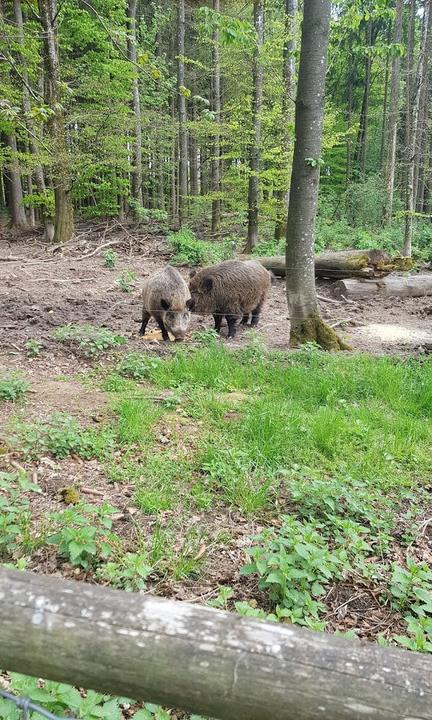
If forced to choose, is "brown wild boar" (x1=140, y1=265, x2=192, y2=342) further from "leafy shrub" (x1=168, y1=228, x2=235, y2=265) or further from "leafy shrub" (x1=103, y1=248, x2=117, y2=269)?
"leafy shrub" (x1=168, y1=228, x2=235, y2=265)

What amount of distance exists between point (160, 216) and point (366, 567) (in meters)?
17.4

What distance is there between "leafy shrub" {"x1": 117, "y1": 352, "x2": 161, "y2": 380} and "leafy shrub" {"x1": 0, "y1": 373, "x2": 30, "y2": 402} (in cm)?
125

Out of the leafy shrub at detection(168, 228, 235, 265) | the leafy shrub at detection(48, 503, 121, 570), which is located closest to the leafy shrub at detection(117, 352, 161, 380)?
the leafy shrub at detection(48, 503, 121, 570)

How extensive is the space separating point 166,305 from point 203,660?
23.3ft

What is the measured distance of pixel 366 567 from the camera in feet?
10.8

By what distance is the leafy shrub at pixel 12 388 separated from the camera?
204 inches

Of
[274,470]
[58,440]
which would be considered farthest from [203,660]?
[58,440]

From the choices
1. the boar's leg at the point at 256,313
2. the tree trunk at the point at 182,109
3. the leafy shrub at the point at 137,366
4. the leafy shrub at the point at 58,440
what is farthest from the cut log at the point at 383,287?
the tree trunk at the point at 182,109

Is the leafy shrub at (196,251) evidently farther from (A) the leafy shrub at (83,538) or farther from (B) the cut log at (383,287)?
(A) the leafy shrub at (83,538)

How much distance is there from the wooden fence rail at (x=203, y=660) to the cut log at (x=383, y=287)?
34.7ft

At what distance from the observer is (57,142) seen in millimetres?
14078

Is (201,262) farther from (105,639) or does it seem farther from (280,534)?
(105,639)

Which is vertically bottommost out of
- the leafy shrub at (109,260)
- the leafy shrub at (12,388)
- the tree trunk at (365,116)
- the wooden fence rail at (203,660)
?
the leafy shrub at (12,388)

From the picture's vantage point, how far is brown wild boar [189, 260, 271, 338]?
8.80 metres
